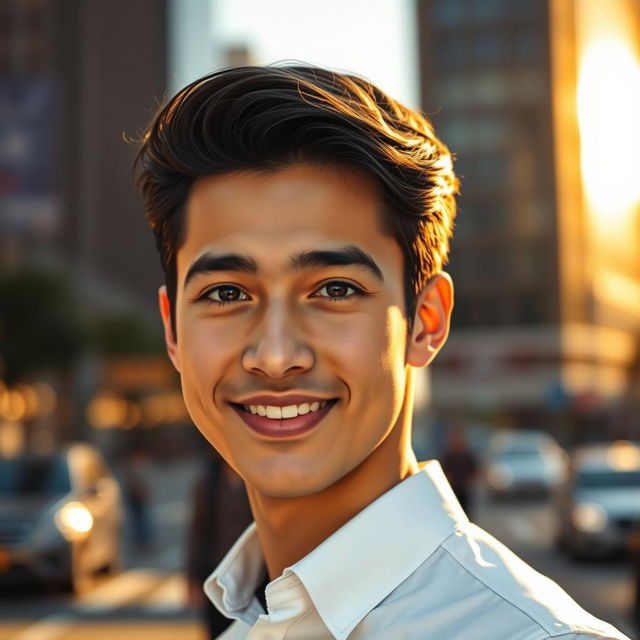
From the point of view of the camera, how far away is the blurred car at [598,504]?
16750 millimetres

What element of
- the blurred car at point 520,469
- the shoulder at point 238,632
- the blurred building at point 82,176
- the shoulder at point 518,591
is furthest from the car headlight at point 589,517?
the blurred building at point 82,176

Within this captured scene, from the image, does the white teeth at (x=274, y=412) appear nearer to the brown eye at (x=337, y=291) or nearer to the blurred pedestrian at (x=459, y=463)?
the brown eye at (x=337, y=291)

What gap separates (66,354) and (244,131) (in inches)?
→ 1909

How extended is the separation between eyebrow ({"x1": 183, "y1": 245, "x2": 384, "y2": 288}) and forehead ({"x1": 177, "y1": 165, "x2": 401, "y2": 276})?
10mm

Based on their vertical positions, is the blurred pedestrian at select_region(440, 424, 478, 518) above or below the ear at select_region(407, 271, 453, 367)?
below

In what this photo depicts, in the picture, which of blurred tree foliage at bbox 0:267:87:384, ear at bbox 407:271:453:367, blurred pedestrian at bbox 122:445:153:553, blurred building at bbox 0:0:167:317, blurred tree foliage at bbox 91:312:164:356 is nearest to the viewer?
ear at bbox 407:271:453:367

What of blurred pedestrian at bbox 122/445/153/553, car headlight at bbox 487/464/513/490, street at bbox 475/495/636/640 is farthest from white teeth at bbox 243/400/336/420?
car headlight at bbox 487/464/513/490

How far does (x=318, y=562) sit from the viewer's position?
1.82 meters

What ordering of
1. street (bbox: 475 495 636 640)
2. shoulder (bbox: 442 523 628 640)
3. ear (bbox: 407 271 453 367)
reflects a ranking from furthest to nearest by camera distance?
street (bbox: 475 495 636 640), ear (bbox: 407 271 453 367), shoulder (bbox: 442 523 628 640)

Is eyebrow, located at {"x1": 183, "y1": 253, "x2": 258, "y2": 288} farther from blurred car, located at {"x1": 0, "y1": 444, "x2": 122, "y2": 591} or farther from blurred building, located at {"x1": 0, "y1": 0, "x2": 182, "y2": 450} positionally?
blurred building, located at {"x1": 0, "y1": 0, "x2": 182, "y2": 450}

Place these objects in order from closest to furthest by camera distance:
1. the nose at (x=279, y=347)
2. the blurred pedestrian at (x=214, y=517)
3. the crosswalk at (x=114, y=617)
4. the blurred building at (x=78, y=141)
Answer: the nose at (x=279, y=347) < the blurred pedestrian at (x=214, y=517) < the crosswalk at (x=114, y=617) < the blurred building at (x=78, y=141)

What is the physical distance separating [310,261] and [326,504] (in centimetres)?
36

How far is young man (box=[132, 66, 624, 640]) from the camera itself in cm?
181

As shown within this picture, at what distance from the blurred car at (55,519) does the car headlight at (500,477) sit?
51.7 feet
